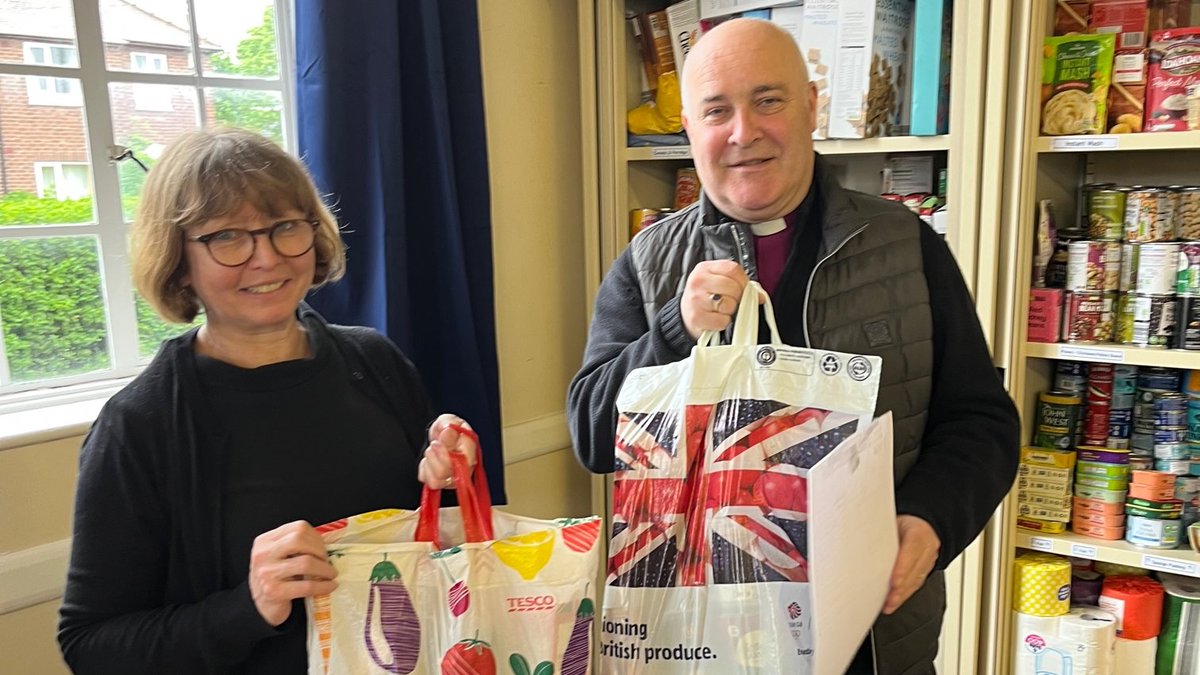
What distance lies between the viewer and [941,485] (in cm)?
113

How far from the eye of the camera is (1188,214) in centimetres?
173

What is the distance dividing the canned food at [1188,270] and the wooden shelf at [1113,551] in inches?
19.7

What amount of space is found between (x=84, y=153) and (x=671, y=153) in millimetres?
1207

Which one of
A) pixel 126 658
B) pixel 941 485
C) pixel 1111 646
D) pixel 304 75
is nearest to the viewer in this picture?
pixel 126 658

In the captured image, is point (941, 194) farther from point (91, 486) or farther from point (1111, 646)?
point (91, 486)

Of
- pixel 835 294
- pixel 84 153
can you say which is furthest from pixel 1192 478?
pixel 84 153

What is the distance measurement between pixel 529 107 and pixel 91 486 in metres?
1.47

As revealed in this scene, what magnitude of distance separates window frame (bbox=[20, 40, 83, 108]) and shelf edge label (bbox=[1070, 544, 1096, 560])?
2062 millimetres

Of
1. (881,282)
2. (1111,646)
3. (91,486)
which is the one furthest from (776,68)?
(1111,646)

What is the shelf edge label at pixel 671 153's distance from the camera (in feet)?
7.01

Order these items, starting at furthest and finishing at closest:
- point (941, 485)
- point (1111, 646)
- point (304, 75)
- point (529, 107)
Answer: point (529, 107), point (1111, 646), point (304, 75), point (941, 485)

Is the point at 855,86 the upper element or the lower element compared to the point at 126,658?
upper

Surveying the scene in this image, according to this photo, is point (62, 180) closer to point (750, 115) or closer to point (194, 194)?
point (194, 194)

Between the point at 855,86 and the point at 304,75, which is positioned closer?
the point at 304,75
